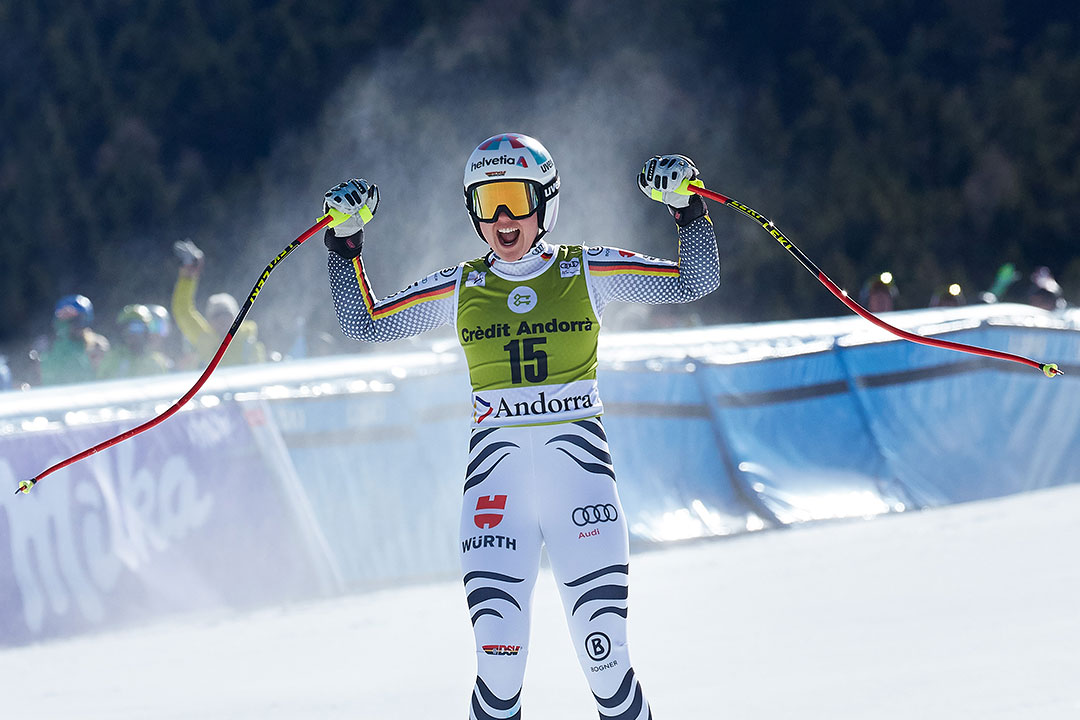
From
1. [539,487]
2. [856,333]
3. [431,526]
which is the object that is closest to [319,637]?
[431,526]

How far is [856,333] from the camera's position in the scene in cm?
964

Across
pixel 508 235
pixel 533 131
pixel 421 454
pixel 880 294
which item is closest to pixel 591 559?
A: pixel 508 235

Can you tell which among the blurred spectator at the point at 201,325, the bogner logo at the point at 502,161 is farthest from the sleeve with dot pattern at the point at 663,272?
the blurred spectator at the point at 201,325

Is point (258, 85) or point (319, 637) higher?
point (258, 85)

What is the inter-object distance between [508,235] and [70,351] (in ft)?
21.8

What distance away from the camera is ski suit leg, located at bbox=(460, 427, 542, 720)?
3727mm

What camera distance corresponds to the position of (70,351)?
9750 mm

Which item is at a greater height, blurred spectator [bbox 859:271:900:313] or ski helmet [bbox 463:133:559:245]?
blurred spectator [bbox 859:271:900:313]

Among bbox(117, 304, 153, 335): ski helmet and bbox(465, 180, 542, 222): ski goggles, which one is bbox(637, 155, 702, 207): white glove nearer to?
bbox(465, 180, 542, 222): ski goggles

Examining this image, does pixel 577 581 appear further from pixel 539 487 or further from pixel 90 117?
pixel 90 117

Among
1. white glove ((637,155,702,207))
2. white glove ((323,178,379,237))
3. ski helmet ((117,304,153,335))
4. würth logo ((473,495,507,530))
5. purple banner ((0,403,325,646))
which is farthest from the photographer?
ski helmet ((117,304,153,335))

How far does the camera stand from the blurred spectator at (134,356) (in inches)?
373

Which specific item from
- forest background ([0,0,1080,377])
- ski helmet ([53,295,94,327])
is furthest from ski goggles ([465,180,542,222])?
forest background ([0,0,1080,377])

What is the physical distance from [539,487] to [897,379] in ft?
20.8
